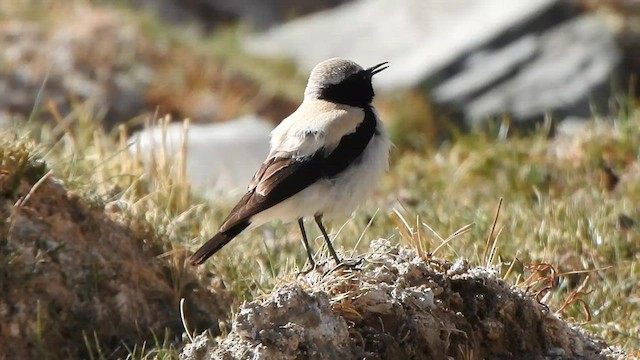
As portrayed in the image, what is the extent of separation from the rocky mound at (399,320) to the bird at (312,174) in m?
0.62

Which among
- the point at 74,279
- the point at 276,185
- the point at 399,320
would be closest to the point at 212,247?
the point at 276,185

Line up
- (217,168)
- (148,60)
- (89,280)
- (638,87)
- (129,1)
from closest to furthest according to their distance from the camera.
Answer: (89,280)
(217,168)
(638,87)
(148,60)
(129,1)

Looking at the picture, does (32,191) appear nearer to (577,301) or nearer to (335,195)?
(335,195)

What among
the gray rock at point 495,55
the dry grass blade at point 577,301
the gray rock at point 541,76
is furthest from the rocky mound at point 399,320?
the gray rock at point 541,76

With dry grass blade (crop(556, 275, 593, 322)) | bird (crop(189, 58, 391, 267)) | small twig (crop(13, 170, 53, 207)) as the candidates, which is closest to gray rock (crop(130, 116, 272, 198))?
small twig (crop(13, 170, 53, 207))

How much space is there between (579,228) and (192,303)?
7.13 feet

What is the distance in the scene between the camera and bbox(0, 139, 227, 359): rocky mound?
5.84 m

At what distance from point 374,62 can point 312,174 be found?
8047 millimetres

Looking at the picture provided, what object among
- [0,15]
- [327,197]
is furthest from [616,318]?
[0,15]

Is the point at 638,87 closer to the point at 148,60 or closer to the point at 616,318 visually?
the point at 148,60

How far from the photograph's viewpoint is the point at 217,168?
976cm

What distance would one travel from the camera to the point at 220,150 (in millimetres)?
10156

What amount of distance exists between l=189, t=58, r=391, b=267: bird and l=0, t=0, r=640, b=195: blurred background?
178 inches

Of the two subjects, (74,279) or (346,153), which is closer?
(346,153)
